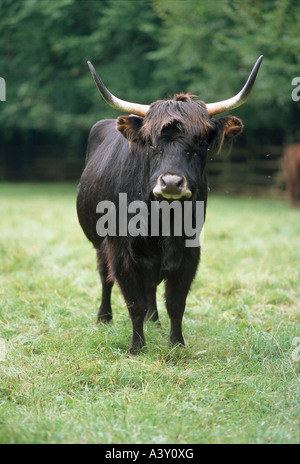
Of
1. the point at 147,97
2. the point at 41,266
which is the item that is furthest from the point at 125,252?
the point at 147,97

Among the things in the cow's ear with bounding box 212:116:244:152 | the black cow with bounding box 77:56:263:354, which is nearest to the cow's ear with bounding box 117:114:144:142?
the black cow with bounding box 77:56:263:354

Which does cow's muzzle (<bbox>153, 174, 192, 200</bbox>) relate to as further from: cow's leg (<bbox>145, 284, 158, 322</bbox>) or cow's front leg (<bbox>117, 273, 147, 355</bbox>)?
cow's leg (<bbox>145, 284, 158, 322</bbox>)

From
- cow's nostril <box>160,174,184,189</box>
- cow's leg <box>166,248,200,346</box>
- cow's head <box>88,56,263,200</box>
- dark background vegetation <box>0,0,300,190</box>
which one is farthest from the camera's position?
dark background vegetation <box>0,0,300,190</box>

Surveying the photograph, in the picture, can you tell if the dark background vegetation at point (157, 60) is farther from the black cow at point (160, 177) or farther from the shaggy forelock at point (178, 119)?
the shaggy forelock at point (178, 119)

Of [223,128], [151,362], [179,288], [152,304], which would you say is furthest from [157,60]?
[151,362]

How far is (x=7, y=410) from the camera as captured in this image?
9.46 feet

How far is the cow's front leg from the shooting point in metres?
3.76

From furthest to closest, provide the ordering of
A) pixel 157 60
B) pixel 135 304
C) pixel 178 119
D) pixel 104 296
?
pixel 157 60, pixel 104 296, pixel 135 304, pixel 178 119

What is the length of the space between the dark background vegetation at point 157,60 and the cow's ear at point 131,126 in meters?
9.55

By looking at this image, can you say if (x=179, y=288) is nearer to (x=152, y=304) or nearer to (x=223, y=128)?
(x=152, y=304)

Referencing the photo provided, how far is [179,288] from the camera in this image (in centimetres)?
380

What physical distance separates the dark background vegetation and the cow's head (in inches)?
370

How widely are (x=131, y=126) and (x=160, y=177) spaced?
553 mm

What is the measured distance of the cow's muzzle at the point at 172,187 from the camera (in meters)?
3.17
